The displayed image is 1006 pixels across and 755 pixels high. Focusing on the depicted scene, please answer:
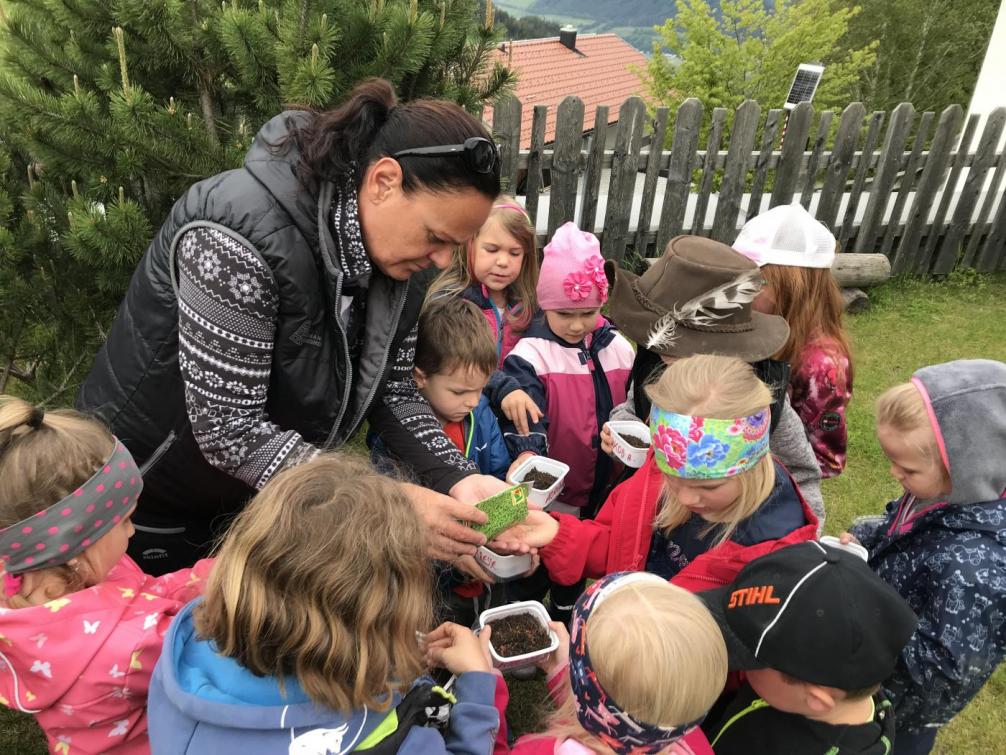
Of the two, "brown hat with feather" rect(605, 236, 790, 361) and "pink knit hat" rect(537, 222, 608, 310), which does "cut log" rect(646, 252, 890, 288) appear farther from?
"brown hat with feather" rect(605, 236, 790, 361)

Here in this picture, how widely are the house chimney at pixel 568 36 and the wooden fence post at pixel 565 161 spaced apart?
21.7 metres

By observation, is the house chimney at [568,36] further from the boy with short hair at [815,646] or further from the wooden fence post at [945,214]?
the boy with short hair at [815,646]

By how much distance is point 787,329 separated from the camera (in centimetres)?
264

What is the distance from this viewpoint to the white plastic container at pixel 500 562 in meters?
2.27

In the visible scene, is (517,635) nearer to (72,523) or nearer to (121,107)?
(72,523)

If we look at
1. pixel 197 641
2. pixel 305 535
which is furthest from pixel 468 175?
pixel 197 641

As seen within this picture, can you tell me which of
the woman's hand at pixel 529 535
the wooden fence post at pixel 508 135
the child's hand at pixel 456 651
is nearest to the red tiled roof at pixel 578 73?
the wooden fence post at pixel 508 135

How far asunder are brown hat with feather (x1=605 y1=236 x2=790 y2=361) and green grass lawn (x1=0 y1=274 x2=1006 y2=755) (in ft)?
5.36

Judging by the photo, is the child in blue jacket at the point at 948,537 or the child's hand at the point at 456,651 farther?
the child in blue jacket at the point at 948,537

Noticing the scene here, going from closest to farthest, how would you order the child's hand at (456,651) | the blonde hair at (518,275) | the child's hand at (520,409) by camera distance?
1. the child's hand at (456,651)
2. the child's hand at (520,409)
3. the blonde hair at (518,275)

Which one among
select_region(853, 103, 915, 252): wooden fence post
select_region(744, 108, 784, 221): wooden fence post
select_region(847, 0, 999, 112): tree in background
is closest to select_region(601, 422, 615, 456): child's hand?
select_region(744, 108, 784, 221): wooden fence post

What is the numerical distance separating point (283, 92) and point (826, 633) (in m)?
2.55

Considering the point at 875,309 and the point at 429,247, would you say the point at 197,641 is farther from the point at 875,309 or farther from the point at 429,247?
the point at 875,309

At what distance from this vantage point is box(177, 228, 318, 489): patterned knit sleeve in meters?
1.66
